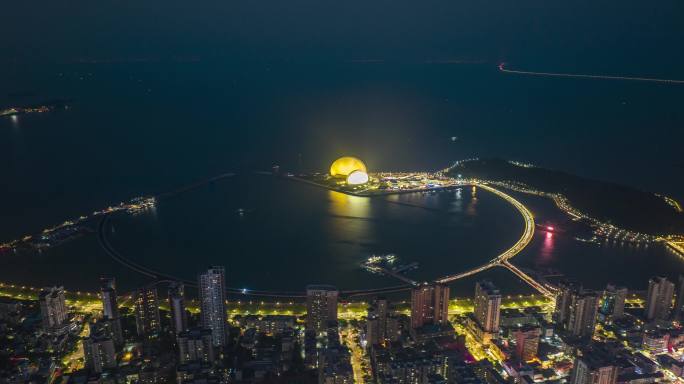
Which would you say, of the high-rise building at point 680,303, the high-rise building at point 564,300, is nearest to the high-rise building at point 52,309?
the high-rise building at point 564,300

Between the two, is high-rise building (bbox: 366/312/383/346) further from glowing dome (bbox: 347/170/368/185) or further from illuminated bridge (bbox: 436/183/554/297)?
glowing dome (bbox: 347/170/368/185)

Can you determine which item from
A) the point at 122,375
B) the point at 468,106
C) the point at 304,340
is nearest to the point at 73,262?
the point at 122,375

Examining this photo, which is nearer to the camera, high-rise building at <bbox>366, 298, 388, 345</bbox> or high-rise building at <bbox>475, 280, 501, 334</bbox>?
high-rise building at <bbox>366, 298, 388, 345</bbox>

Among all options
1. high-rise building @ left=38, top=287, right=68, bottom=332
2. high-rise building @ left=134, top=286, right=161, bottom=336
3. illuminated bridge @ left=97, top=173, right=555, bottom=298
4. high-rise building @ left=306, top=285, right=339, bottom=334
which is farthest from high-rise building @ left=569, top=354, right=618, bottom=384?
high-rise building @ left=38, top=287, right=68, bottom=332

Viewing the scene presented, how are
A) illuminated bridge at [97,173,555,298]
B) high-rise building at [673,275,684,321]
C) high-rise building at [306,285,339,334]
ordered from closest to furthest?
1. high-rise building at [306,285,339,334]
2. high-rise building at [673,275,684,321]
3. illuminated bridge at [97,173,555,298]

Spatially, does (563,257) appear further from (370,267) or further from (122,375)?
(122,375)

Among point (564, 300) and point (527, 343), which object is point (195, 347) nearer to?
point (527, 343)
